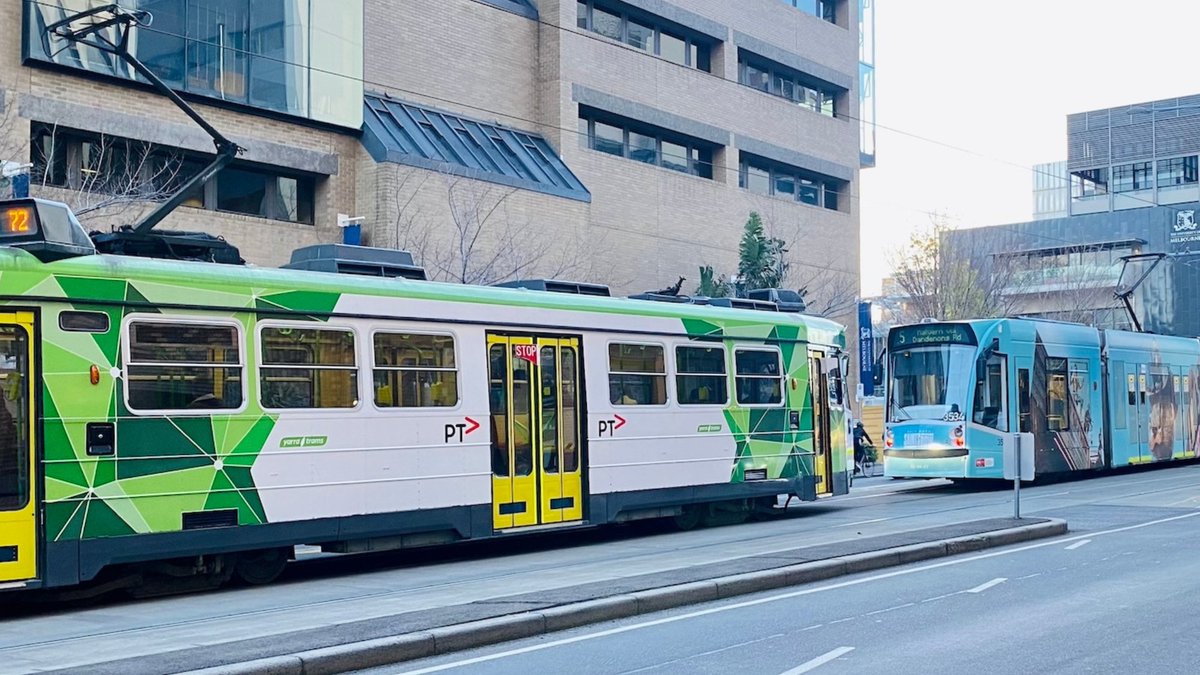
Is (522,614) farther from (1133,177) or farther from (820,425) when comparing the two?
(1133,177)

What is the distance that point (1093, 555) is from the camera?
1556 cm

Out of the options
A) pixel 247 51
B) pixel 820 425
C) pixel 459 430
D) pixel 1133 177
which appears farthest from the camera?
pixel 1133 177

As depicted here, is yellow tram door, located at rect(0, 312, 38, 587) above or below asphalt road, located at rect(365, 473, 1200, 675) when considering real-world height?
above

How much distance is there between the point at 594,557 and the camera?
1612 cm

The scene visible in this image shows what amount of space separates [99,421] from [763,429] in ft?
34.4

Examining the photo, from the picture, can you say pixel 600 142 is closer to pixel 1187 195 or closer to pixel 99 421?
pixel 99 421

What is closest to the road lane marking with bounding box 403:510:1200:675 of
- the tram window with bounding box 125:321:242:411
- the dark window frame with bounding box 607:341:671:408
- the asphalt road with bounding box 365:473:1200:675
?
the asphalt road with bounding box 365:473:1200:675

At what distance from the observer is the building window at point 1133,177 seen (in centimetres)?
9862

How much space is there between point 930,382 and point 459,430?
44.1 ft

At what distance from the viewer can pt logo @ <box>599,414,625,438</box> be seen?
1752 cm

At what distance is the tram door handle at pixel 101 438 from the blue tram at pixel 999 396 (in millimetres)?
15912

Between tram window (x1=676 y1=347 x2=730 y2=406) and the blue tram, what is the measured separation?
679cm

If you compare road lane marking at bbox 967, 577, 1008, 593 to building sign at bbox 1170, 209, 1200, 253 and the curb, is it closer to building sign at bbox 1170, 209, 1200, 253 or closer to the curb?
the curb

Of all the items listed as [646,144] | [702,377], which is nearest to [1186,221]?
[646,144]
